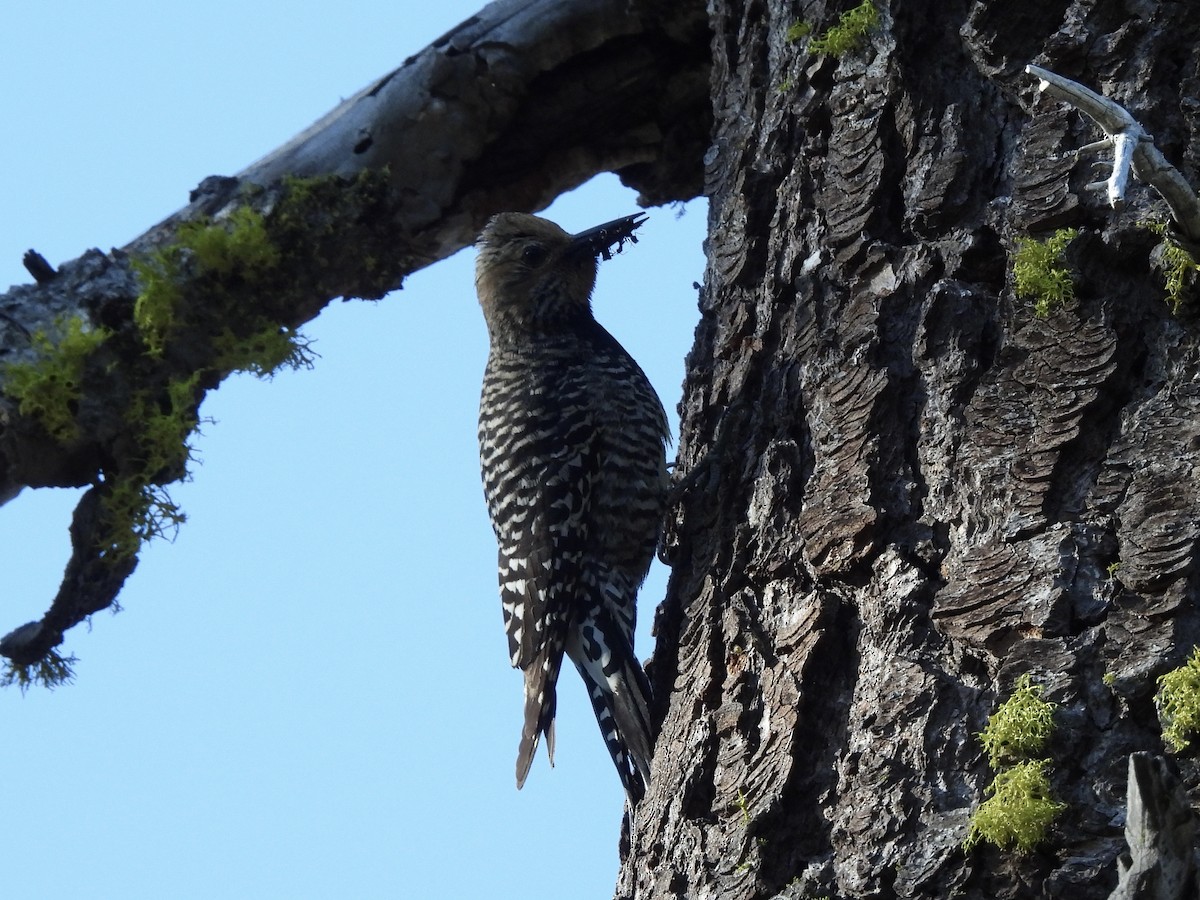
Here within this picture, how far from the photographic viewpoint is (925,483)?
295 cm

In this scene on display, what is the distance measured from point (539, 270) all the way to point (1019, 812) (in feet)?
13.5

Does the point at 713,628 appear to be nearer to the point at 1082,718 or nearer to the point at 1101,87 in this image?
the point at 1082,718

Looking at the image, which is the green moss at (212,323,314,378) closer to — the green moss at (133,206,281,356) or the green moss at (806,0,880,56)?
the green moss at (133,206,281,356)

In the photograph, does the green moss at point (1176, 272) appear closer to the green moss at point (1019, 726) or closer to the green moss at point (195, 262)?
the green moss at point (1019, 726)

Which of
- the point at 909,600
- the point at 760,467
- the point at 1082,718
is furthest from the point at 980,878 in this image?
the point at 760,467

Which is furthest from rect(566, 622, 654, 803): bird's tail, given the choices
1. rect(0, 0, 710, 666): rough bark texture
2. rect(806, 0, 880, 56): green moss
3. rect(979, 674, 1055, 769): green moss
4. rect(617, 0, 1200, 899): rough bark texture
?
rect(806, 0, 880, 56): green moss

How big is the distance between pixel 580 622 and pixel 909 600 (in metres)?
2.25

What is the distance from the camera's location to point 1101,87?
3135 mm

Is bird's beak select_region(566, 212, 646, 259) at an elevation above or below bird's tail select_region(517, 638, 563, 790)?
above

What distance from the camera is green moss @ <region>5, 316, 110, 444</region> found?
4148 millimetres

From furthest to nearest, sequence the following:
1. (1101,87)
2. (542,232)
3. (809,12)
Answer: (542,232)
(809,12)
(1101,87)

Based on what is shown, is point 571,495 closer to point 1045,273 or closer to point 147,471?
point 147,471

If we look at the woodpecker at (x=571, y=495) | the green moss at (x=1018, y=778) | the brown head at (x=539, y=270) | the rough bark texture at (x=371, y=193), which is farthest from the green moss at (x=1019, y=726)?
the brown head at (x=539, y=270)

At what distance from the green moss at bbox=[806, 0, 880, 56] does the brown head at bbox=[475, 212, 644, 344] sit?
2303mm
